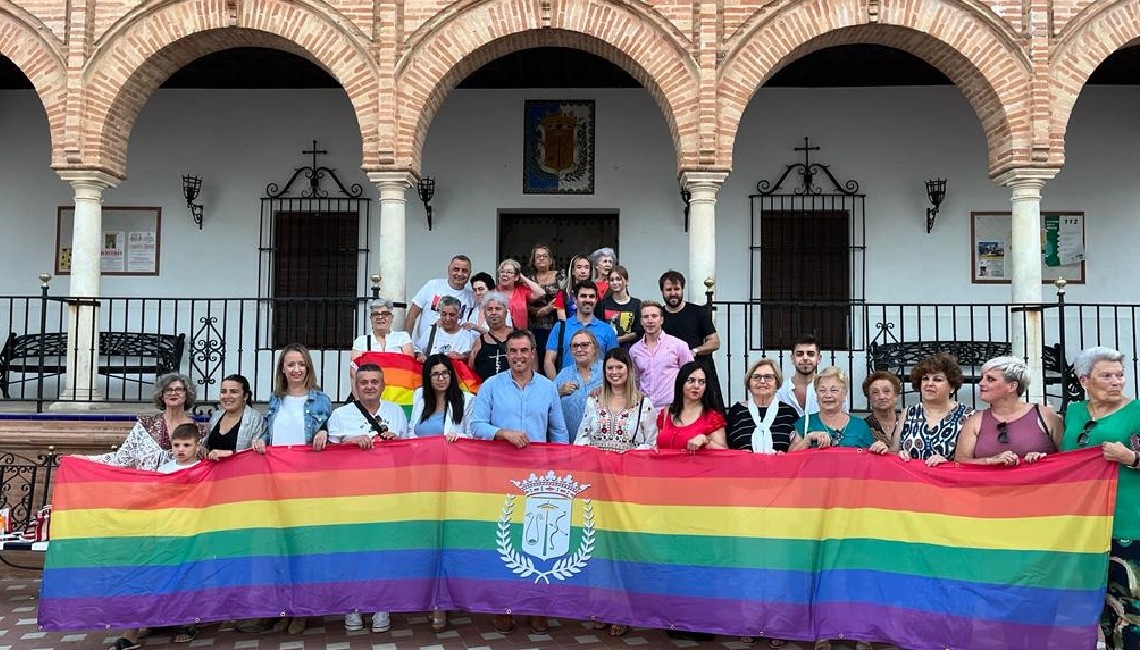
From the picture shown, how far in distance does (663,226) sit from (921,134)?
3.38 metres

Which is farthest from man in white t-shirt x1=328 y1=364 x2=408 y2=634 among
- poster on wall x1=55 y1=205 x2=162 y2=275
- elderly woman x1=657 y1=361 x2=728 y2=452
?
poster on wall x1=55 y1=205 x2=162 y2=275

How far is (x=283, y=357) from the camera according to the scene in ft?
16.4

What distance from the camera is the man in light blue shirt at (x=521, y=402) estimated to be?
16.3 ft

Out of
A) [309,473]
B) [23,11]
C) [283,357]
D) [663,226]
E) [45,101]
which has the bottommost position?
[309,473]

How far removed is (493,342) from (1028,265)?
17.5 feet

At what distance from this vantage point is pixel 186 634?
4863 millimetres

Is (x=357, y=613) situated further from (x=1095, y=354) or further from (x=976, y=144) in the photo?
(x=976, y=144)

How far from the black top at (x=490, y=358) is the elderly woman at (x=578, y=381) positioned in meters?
0.58

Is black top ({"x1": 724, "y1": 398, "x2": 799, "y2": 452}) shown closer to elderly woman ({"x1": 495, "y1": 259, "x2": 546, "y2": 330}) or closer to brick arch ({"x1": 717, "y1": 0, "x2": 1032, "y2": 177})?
elderly woman ({"x1": 495, "y1": 259, "x2": 546, "y2": 330})

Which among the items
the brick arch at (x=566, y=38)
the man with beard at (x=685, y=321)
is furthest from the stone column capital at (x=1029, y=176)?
the man with beard at (x=685, y=321)

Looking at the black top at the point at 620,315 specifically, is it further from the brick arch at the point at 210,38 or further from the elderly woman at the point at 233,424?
the brick arch at the point at 210,38

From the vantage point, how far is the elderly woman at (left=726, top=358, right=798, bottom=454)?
472 centimetres

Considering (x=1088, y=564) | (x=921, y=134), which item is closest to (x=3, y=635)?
(x=1088, y=564)

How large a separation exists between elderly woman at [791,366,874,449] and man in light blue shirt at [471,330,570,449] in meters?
1.41
